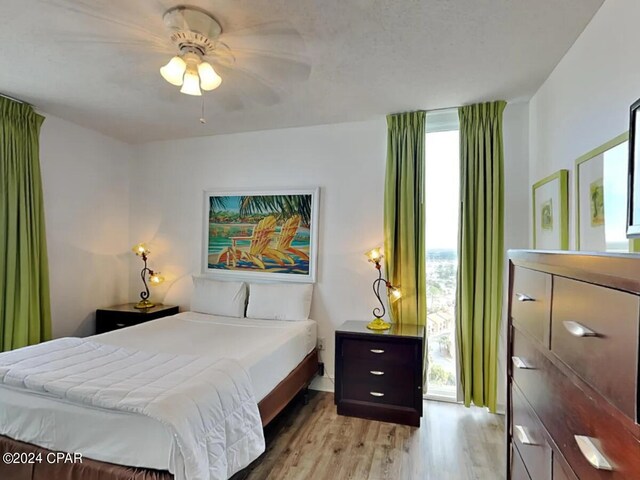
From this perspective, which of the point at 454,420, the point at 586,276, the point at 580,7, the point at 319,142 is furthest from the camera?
the point at 319,142

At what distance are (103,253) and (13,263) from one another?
39.1 inches

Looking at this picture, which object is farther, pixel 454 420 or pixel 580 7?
pixel 454 420

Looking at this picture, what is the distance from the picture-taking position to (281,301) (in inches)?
129

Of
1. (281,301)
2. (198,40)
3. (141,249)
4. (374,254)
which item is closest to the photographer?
(198,40)

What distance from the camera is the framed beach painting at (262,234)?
3.45 meters

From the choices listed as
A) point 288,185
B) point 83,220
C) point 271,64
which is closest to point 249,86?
point 271,64

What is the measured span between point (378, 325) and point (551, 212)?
1.52m

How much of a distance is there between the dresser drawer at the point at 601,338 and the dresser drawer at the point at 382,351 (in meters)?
1.83

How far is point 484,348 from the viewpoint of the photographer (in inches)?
113

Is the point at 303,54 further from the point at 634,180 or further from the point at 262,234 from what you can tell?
the point at 262,234

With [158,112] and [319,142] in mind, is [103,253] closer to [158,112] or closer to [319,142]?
[158,112]

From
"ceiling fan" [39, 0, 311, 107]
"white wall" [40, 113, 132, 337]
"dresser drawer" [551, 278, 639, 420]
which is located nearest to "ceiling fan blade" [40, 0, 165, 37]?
"ceiling fan" [39, 0, 311, 107]

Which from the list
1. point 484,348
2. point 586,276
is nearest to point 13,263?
point 586,276

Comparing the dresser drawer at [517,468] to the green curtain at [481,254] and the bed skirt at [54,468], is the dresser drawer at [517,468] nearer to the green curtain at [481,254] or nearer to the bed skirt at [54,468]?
the bed skirt at [54,468]
